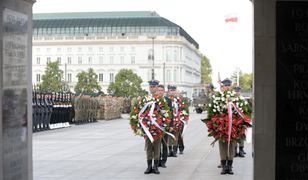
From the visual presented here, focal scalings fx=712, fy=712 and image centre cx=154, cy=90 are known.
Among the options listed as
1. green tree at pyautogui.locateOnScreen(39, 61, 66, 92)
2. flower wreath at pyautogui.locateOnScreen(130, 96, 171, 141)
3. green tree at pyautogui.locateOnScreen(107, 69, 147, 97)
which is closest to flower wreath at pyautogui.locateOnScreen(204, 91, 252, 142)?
flower wreath at pyautogui.locateOnScreen(130, 96, 171, 141)

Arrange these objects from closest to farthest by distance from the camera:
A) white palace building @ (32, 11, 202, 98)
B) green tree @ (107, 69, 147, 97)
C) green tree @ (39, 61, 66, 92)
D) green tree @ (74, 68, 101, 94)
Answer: green tree @ (107, 69, 147, 97), green tree @ (39, 61, 66, 92), green tree @ (74, 68, 101, 94), white palace building @ (32, 11, 202, 98)

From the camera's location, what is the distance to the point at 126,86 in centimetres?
8888

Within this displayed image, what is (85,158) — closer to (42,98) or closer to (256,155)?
(256,155)

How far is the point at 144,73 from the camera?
13575cm

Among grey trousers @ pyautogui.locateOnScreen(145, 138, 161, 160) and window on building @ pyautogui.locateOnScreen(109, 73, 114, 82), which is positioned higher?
window on building @ pyautogui.locateOnScreen(109, 73, 114, 82)

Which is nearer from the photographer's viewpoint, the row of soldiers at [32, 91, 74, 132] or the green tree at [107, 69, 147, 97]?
the row of soldiers at [32, 91, 74, 132]

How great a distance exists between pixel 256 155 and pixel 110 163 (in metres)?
Answer: 9.19

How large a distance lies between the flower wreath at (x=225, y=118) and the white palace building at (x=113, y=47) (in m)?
116

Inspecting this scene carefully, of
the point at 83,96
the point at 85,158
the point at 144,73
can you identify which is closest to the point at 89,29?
the point at 144,73

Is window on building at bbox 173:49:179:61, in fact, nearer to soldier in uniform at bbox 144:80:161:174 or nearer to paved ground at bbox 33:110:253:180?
paved ground at bbox 33:110:253:180

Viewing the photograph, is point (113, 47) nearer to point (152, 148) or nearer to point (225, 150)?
point (152, 148)

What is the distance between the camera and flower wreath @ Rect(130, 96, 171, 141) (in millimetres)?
15164

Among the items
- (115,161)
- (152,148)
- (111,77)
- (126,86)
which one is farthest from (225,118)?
(111,77)

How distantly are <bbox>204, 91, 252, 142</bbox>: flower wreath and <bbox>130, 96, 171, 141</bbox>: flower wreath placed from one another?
0.95 meters
